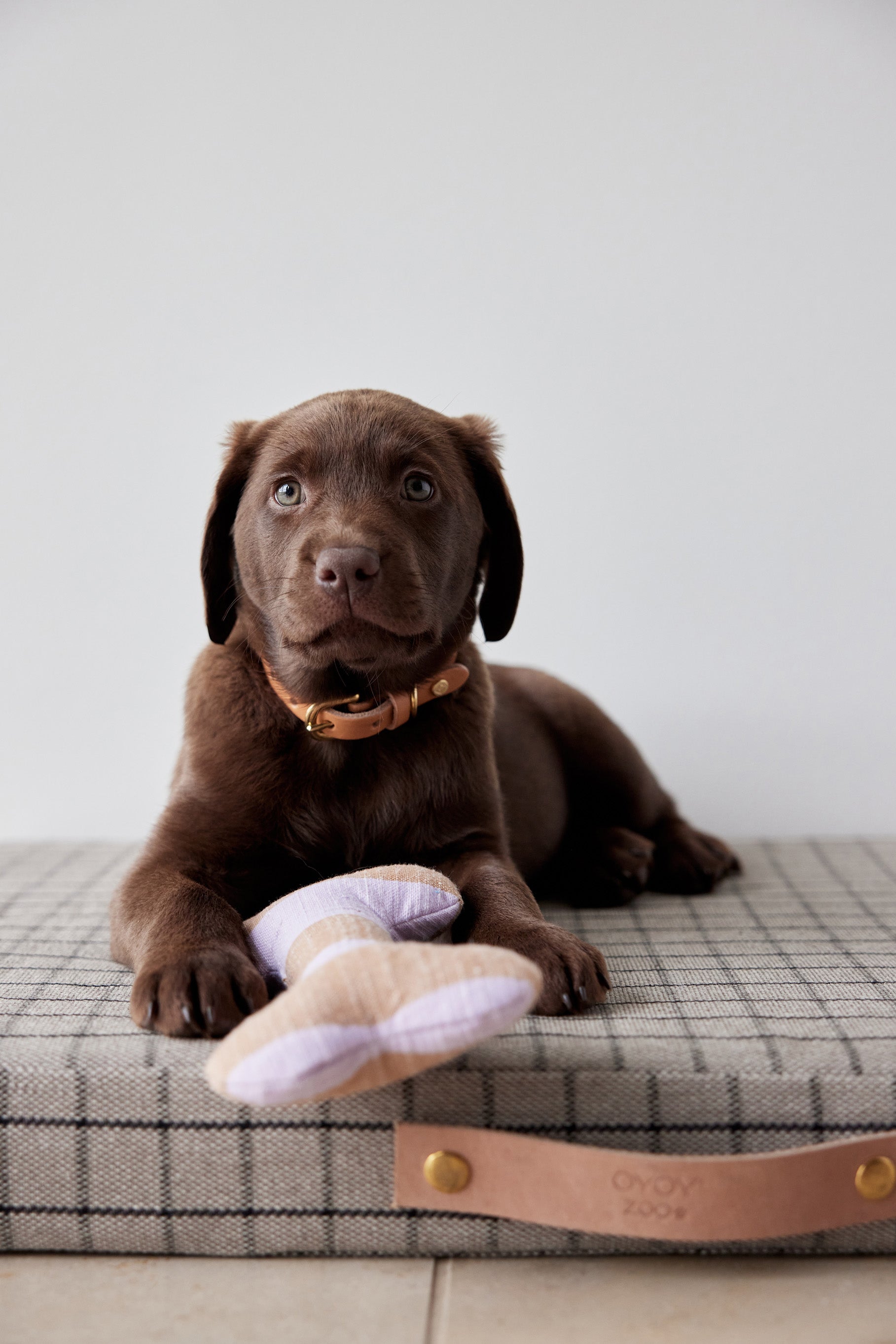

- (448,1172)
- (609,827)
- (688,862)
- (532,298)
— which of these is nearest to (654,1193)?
(448,1172)

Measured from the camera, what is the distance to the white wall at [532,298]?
10.9 ft

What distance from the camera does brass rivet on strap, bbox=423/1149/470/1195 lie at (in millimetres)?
1472

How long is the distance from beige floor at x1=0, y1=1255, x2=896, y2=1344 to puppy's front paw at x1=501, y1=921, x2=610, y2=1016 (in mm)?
332

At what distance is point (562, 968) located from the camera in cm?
168

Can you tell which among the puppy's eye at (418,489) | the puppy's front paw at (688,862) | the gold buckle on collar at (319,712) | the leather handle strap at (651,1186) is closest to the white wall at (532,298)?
the puppy's front paw at (688,862)

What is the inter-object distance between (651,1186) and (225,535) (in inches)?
54.4

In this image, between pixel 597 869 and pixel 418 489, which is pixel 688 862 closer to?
pixel 597 869

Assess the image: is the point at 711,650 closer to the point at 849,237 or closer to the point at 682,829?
the point at 682,829

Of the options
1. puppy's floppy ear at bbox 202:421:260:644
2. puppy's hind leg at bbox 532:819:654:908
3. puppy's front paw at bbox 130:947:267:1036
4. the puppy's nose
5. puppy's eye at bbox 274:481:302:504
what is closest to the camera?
puppy's front paw at bbox 130:947:267:1036

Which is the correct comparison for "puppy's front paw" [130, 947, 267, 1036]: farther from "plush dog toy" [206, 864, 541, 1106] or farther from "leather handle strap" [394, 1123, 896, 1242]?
"leather handle strap" [394, 1123, 896, 1242]

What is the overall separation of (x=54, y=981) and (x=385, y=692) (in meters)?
0.74

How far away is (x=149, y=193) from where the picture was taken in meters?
3.41

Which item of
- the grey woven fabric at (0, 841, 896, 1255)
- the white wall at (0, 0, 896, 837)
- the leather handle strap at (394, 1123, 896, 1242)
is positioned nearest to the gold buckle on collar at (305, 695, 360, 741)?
the grey woven fabric at (0, 841, 896, 1255)

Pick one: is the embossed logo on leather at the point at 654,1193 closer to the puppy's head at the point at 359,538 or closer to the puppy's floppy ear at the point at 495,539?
the puppy's head at the point at 359,538
